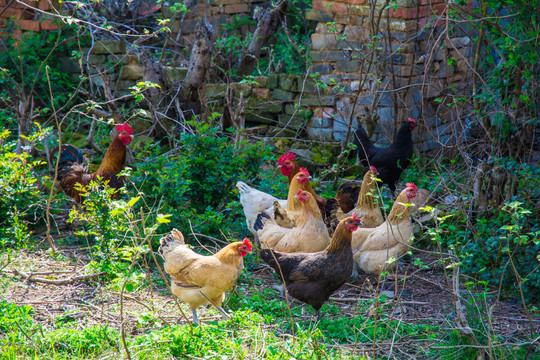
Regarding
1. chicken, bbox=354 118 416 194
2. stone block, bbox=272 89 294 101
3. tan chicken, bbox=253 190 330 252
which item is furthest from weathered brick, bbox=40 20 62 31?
tan chicken, bbox=253 190 330 252

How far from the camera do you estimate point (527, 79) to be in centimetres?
486

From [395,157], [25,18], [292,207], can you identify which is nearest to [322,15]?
[395,157]

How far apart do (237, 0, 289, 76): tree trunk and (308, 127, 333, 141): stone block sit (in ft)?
7.02

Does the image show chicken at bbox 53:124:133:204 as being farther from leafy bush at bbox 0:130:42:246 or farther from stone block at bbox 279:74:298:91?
stone block at bbox 279:74:298:91

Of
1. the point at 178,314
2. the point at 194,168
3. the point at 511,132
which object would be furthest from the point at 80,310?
the point at 511,132

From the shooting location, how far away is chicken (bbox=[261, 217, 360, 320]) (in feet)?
14.2

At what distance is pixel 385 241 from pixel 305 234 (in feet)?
2.63

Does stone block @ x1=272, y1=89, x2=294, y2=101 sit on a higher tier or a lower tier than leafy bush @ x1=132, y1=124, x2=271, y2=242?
higher

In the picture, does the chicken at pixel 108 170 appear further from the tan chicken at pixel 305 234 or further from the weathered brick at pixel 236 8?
the weathered brick at pixel 236 8

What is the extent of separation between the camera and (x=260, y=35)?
33.3 feet

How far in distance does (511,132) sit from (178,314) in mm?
3695

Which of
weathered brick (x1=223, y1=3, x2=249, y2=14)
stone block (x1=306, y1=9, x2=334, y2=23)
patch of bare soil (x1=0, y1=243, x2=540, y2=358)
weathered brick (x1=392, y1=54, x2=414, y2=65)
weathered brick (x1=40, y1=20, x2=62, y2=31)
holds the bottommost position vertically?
patch of bare soil (x1=0, y1=243, x2=540, y2=358)

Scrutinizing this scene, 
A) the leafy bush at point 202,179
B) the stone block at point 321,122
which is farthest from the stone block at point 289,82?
the leafy bush at point 202,179

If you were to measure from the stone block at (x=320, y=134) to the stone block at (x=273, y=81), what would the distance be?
1221 mm
